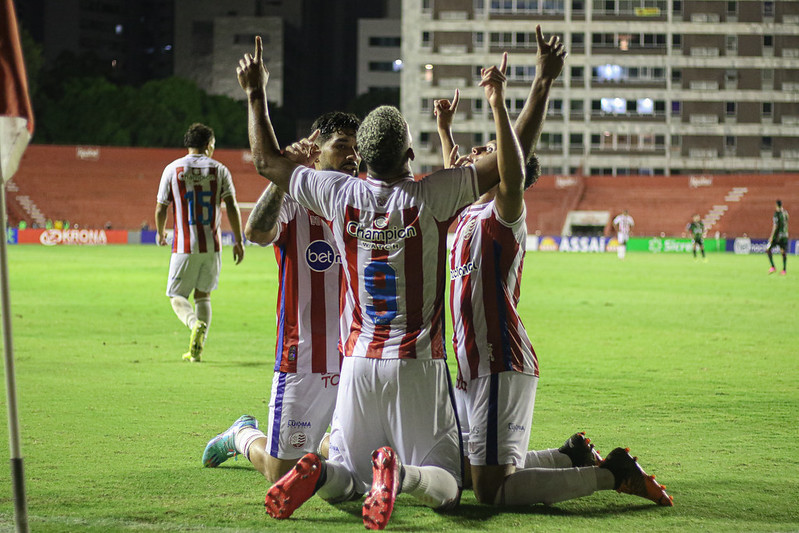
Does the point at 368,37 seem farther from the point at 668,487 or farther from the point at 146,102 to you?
the point at 668,487

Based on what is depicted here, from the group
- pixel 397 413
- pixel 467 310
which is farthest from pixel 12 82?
pixel 467 310

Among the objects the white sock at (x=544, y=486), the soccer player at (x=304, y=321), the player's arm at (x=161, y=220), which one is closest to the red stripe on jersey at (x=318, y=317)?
the soccer player at (x=304, y=321)

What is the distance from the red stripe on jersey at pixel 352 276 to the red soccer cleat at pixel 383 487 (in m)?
0.58

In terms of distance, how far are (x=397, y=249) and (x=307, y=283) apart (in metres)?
0.99

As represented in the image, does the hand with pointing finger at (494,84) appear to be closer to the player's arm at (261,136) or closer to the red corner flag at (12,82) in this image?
the player's arm at (261,136)

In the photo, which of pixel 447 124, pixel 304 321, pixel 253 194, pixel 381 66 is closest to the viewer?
pixel 304 321

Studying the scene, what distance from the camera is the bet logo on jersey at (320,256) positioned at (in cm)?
540

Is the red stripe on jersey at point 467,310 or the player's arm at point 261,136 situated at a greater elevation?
the player's arm at point 261,136

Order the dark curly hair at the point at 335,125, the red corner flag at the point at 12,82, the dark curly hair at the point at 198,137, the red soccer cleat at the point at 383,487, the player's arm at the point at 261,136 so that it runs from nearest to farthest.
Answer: the red corner flag at the point at 12,82
the red soccer cleat at the point at 383,487
the player's arm at the point at 261,136
the dark curly hair at the point at 335,125
the dark curly hair at the point at 198,137

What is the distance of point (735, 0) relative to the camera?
77.3 m

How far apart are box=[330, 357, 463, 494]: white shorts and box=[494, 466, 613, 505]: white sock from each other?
1.26ft

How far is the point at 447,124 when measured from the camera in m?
5.64

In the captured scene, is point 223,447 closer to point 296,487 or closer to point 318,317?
point 318,317

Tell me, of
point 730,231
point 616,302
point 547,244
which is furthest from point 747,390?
point 730,231
